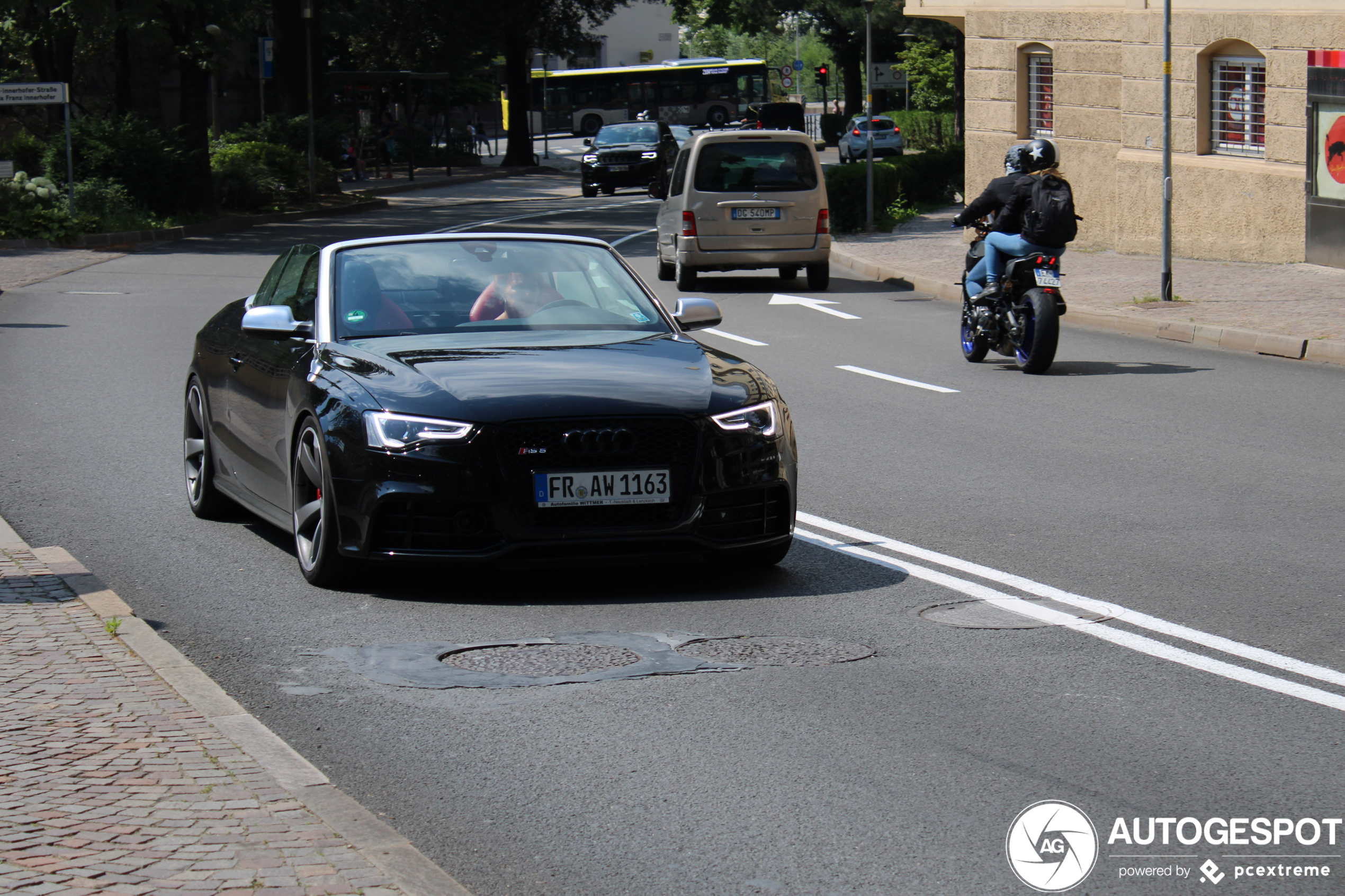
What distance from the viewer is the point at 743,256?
75.0 feet

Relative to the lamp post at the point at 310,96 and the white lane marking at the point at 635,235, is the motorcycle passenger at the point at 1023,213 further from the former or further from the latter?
the lamp post at the point at 310,96

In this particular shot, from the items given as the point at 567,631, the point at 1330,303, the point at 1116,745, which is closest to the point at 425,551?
the point at 567,631

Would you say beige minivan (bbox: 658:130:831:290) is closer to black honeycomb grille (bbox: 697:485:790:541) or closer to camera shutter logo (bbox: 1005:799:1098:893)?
black honeycomb grille (bbox: 697:485:790:541)

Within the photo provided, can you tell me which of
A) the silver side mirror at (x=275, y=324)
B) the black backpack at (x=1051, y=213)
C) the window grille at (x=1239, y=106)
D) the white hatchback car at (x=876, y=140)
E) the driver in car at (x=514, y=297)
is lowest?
the silver side mirror at (x=275, y=324)

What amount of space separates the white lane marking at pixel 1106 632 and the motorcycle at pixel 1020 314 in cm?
666

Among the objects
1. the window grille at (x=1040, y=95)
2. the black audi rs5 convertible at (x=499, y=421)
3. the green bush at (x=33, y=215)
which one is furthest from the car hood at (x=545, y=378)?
the green bush at (x=33, y=215)

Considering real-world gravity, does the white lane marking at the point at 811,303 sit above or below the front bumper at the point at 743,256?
below

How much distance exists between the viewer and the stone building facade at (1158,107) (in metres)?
22.2

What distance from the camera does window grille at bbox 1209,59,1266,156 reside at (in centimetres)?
2336

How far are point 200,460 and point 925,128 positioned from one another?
217ft

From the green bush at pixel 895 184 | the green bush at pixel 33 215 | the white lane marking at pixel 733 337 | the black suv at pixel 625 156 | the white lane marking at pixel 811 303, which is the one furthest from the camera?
the black suv at pixel 625 156

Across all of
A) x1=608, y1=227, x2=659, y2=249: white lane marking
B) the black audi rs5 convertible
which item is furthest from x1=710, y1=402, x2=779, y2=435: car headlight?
x1=608, y1=227, x2=659, y2=249: white lane marking

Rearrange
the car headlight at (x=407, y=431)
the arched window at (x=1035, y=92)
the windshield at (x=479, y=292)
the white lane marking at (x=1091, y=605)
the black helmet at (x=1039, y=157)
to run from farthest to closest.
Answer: the arched window at (x=1035, y=92) → the black helmet at (x=1039, y=157) → the windshield at (x=479, y=292) → the car headlight at (x=407, y=431) → the white lane marking at (x=1091, y=605)

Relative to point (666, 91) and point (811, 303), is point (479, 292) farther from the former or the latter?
point (666, 91)
